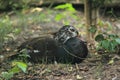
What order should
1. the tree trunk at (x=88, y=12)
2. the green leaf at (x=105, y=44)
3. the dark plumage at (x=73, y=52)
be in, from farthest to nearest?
the tree trunk at (x=88, y=12)
the dark plumage at (x=73, y=52)
the green leaf at (x=105, y=44)

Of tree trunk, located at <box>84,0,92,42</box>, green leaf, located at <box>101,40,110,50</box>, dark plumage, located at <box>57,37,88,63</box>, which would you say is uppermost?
tree trunk, located at <box>84,0,92,42</box>

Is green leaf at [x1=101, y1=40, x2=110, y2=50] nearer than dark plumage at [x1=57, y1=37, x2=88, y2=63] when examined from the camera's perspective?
Yes

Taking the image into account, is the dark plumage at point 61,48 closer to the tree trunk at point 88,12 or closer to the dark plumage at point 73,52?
the dark plumage at point 73,52

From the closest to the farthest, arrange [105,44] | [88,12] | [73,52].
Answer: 1. [105,44]
2. [73,52]
3. [88,12]

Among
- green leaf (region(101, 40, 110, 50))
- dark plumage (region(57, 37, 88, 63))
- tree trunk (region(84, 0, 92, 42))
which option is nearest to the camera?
green leaf (region(101, 40, 110, 50))

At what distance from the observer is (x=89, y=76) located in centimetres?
422

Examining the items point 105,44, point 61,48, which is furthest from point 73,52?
point 105,44

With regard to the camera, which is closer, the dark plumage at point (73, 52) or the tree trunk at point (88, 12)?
the dark plumage at point (73, 52)

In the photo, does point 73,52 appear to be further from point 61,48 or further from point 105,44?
point 105,44

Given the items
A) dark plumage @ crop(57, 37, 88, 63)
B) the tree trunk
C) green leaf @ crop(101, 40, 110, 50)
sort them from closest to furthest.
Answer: green leaf @ crop(101, 40, 110, 50)
dark plumage @ crop(57, 37, 88, 63)
the tree trunk

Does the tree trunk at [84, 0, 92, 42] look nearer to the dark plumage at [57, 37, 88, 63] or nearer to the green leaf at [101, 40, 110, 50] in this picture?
the dark plumage at [57, 37, 88, 63]

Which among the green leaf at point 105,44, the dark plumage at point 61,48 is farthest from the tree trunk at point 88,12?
the green leaf at point 105,44

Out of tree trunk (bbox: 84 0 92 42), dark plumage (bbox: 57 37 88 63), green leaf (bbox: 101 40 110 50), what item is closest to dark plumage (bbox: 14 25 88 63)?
dark plumage (bbox: 57 37 88 63)

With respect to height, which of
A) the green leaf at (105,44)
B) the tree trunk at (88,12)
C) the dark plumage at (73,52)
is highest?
the tree trunk at (88,12)
